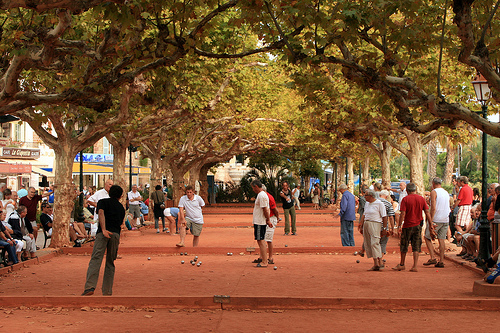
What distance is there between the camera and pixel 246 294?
9.74 meters

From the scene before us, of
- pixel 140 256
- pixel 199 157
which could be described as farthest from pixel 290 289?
pixel 199 157

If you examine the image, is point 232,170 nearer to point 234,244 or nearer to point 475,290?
point 234,244

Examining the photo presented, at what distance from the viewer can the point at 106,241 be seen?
9.71 meters

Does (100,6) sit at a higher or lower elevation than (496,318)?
higher

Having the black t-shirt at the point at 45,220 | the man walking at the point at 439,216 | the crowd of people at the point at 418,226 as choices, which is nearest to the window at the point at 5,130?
the black t-shirt at the point at 45,220

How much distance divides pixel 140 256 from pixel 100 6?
831cm

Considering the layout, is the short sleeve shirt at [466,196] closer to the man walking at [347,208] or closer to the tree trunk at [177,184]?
the man walking at [347,208]

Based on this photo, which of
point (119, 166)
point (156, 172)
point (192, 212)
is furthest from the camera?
point (156, 172)

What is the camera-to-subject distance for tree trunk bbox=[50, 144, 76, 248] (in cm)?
1716

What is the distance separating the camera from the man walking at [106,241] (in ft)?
31.5

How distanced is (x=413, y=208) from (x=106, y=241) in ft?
20.7

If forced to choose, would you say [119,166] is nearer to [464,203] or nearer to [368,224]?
[464,203]

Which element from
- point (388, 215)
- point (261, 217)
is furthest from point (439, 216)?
point (261, 217)

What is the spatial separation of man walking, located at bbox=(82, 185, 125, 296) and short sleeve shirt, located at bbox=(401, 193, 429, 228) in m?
5.97
